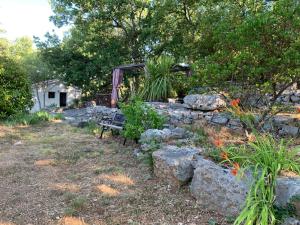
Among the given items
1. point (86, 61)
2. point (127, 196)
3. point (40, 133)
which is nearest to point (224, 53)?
point (127, 196)

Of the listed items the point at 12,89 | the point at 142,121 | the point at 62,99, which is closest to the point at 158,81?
the point at 142,121

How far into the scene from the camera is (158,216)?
2.87 m

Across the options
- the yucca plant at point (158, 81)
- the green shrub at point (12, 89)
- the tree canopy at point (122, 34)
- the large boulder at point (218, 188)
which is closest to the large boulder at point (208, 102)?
the tree canopy at point (122, 34)

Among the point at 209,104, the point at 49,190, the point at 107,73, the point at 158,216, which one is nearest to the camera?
the point at 158,216

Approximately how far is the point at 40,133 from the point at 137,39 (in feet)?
31.2

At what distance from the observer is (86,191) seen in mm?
3547

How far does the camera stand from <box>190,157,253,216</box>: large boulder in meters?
2.71

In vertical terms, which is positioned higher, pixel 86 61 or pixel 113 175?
pixel 86 61

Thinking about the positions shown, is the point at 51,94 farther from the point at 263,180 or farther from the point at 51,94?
the point at 263,180

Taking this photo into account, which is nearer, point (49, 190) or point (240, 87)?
point (49, 190)

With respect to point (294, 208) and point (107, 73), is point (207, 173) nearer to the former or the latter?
point (294, 208)

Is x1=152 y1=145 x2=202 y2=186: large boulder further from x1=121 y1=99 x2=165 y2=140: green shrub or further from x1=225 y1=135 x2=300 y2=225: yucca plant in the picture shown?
x1=121 y1=99 x2=165 y2=140: green shrub

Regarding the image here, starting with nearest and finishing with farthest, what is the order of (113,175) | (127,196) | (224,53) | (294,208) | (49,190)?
(294,208)
(127,196)
(49,190)
(113,175)
(224,53)

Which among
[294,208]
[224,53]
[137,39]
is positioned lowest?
[294,208]
